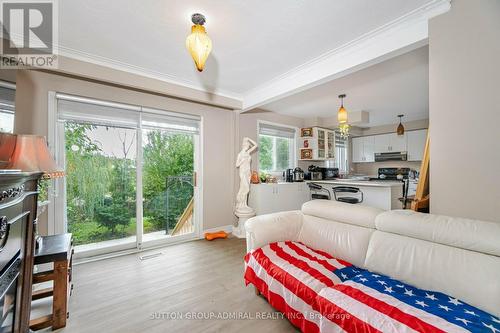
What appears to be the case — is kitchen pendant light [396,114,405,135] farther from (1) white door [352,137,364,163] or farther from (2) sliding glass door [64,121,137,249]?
(2) sliding glass door [64,121,137,249]

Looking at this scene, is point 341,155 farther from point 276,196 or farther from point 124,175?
point 124,175

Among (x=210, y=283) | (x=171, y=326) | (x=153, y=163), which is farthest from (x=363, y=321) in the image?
(x=153, y=163)

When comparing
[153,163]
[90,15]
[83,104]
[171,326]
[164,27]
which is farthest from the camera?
[153,163]

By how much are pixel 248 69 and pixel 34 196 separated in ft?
8.20

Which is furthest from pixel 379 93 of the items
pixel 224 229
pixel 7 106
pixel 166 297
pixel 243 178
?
pixel 7 106

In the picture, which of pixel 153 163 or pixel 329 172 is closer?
pixel 153 163

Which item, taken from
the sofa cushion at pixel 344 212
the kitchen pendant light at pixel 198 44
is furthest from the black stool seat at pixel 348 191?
the kitchen pendant light at pixel 198 44

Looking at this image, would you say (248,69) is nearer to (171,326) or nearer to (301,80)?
(301,80)

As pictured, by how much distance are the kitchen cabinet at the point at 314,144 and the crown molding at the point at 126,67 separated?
8.10ft

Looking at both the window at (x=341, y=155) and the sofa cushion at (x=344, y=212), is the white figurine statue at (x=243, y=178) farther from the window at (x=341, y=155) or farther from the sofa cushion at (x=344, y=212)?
the window at (x=341, y=155)

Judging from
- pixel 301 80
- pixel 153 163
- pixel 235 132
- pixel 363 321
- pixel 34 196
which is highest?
pixel 301 80

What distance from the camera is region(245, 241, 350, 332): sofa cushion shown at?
1.41 m

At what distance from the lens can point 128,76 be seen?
9.04 feet

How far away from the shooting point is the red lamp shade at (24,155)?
1.56 m
